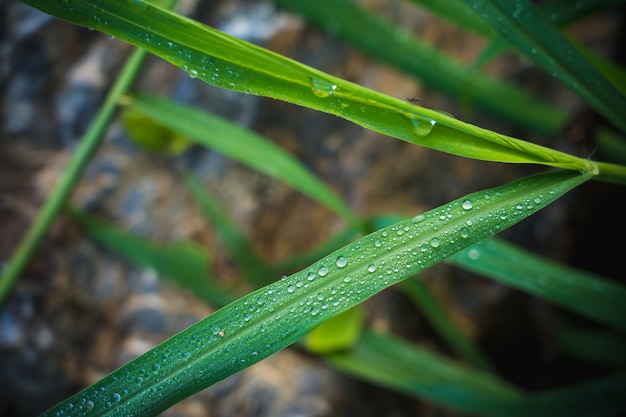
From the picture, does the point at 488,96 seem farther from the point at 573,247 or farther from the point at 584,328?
the point at 584,328

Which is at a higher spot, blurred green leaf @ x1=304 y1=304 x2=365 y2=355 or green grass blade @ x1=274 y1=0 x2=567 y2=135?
green grass blade @ x1=274 y1=0 x2=567 y2=135

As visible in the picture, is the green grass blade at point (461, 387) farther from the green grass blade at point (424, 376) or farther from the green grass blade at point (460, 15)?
the green grass blade at point (460, 15)

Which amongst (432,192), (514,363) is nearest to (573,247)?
(514,363)

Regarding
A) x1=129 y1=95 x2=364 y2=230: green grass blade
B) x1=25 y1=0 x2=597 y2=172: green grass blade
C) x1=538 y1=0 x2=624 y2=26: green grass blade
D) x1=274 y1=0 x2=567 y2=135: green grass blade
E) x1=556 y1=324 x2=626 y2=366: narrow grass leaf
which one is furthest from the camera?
x1=556 y1=324 x2=626 y2=366: narrow grass leaf

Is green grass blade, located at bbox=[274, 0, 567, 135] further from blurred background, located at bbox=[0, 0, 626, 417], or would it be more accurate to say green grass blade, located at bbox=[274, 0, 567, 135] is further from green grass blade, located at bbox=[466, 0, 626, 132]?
green grass blade, located at bbox=[466, 0, 626, 132]

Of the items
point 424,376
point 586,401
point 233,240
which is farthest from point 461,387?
point 233,240

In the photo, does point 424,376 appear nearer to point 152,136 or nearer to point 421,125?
point 421,125

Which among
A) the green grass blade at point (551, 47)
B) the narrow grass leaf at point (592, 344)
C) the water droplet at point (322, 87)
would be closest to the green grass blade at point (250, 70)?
the water droplet at point (322, 87)

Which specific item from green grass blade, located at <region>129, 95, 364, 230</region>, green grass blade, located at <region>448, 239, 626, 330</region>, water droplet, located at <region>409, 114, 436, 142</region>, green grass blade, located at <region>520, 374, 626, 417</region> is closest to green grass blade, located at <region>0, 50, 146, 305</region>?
green grass blade, located at <region>129, 95, 364, 230</region>
